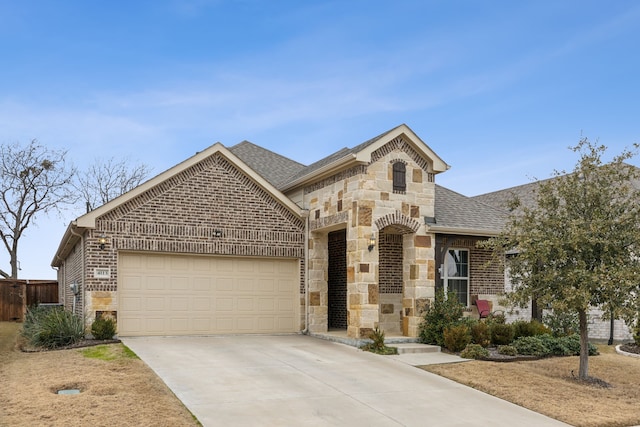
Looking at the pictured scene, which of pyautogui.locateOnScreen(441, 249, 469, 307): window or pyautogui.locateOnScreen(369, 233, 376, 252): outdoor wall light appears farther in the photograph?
pyautogui.locateOnScreen(441, 249, 469, 307): window

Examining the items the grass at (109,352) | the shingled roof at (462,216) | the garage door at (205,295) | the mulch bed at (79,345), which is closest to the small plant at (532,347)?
the shingled roof at (462,216)

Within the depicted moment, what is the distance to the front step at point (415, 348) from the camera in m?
15.2

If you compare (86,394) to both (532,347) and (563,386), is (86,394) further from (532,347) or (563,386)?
(532,347)

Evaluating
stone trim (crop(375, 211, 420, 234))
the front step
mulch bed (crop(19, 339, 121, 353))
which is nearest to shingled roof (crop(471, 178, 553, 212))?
stone trim (crop(375, 211, 420, 234))

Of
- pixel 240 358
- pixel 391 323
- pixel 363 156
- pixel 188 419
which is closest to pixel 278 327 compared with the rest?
pixel 391 323

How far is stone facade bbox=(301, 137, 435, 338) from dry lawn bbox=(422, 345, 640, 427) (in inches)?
119

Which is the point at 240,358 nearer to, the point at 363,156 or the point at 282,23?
the point at 363,156

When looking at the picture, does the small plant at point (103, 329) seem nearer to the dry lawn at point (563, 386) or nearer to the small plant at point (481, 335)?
the dry lawn at point (563, 386)

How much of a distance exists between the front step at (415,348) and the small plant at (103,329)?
23.3 feet

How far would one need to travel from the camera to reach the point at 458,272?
63.2ft

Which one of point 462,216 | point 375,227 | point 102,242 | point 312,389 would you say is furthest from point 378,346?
point 102,242

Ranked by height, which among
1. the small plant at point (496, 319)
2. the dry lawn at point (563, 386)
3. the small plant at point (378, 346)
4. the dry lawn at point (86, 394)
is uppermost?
the small plant at point (496, 319)

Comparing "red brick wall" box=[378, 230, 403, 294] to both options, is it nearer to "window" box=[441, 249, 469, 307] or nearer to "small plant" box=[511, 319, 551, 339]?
"window" box=[441, 249, 469, 307]

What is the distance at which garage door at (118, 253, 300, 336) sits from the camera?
16312 mm
